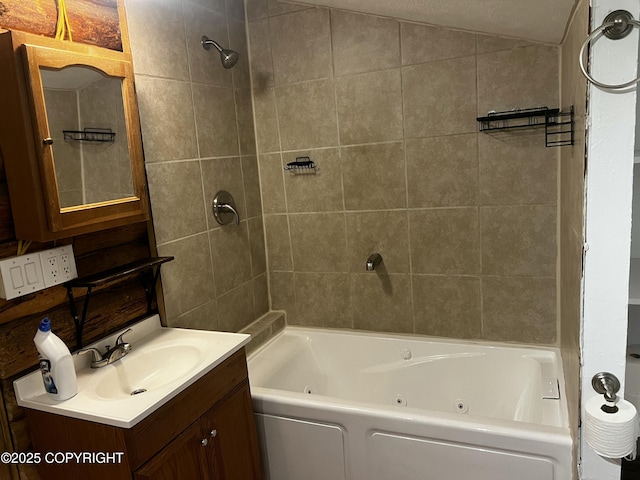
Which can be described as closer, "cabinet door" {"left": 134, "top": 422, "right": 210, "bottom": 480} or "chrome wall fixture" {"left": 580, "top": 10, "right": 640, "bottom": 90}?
"chrome wall fixture" {"left": 580, "top": 10, "right": 640, "bottom": 90}

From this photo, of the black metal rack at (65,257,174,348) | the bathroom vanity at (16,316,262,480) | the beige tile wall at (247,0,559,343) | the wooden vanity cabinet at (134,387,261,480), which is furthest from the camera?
the beige tile wall at (247,0,559,343)

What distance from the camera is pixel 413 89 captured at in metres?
2.33

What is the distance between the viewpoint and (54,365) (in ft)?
4.64

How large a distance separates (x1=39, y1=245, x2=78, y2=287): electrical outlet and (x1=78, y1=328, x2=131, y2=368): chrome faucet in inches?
10.5

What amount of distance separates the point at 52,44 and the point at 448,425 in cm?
183

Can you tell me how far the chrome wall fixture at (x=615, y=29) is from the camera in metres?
1.05

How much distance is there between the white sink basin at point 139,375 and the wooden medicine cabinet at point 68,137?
480 millimetres

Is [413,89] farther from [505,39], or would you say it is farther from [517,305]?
[517,305]

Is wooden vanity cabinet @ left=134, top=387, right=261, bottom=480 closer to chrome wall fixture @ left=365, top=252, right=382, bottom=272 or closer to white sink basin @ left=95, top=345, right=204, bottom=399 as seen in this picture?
white sink basin @ left=95, top=345, right=204, bottom=399

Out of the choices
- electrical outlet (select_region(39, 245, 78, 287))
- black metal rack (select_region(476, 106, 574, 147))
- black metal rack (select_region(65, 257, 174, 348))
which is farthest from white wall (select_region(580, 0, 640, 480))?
electrical outlet (select_region(39, 245, 78, 287))

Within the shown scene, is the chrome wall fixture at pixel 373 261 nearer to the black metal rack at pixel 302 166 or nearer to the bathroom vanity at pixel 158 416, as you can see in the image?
the black metal rack at pixel 302 166

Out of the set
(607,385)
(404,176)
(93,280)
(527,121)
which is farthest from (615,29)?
(93,280)

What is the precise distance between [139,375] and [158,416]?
1.21ft

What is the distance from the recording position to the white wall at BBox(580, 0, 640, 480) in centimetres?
109
